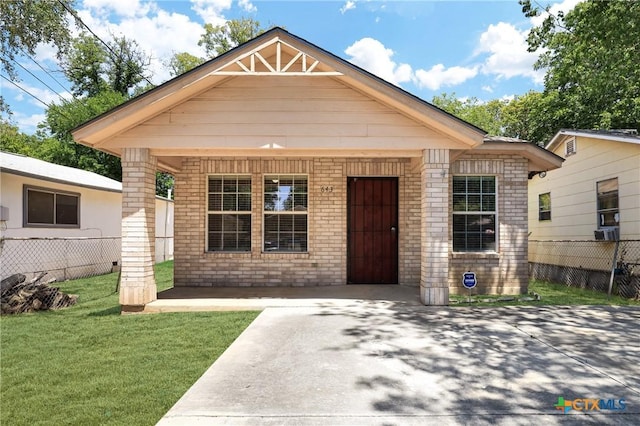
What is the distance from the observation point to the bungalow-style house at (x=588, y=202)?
372 inches

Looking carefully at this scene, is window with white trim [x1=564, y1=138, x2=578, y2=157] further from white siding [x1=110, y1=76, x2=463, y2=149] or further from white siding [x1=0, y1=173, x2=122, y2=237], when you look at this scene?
white siding [x1=0, y1=173, x2=122, y2=237]

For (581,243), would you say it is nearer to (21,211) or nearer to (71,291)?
(71,291)

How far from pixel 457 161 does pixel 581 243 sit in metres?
5.61

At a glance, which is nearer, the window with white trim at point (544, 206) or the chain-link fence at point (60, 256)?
the chain-link fence at point (60, 256)

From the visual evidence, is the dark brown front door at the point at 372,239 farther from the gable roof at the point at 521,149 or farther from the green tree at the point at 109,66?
the green tree at the point at 109,66

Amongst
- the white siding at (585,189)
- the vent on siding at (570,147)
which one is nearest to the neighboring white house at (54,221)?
the white siding at (585,189)

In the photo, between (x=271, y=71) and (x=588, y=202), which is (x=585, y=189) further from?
(x=271, y=71)

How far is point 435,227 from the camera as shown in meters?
6.68

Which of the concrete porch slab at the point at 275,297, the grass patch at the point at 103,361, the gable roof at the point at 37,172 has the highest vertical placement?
the gable roof at the point at 37,172

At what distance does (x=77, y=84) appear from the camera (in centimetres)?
2941

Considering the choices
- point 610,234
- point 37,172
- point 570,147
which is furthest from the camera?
point 570,147

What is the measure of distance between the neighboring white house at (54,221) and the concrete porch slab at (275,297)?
3617mm

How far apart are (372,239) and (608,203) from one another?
673 centimetres

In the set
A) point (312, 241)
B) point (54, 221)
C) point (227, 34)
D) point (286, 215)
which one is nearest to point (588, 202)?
point (312, 241)
